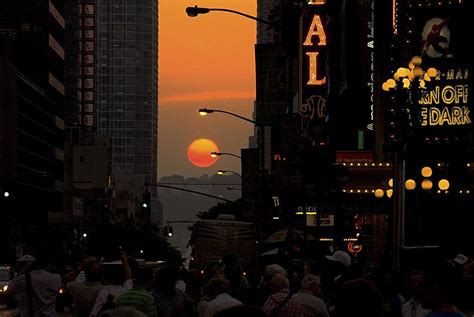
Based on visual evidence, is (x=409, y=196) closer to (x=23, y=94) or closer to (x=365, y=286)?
(x=365, y=286)

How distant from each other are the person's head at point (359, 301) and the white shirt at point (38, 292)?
11888 millimetres

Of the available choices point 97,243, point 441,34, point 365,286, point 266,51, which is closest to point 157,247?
point 97,243

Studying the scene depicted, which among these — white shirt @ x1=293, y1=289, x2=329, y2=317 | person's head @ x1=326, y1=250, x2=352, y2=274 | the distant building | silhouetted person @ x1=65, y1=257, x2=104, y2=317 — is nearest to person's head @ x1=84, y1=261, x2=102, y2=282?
silhouetted person @ x1=65, y1=257, x2=104, y2=317

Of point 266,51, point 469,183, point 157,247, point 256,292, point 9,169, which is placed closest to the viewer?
point 256,292

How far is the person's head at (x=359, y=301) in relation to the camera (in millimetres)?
7809

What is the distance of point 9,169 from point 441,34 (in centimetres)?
9325

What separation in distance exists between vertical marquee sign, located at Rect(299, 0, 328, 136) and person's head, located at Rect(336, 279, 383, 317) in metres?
37.7

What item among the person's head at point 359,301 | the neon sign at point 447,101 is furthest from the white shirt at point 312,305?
the neon sign at point 447,101

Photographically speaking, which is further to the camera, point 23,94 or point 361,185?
point 23,94

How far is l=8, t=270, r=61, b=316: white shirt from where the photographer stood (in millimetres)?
19312

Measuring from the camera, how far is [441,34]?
119 feet

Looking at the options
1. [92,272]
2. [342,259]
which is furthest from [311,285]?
[342,259]

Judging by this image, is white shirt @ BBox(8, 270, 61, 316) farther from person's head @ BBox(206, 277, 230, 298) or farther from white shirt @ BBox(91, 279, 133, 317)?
person's head @ BBox(206, 277, 230, 298)

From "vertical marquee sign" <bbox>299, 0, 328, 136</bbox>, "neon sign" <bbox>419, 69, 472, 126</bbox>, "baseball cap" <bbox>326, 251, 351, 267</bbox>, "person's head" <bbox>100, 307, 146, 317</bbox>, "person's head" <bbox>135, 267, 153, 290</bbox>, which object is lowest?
"person's head" <bbox>100, 307, 146, 317</bbox>
